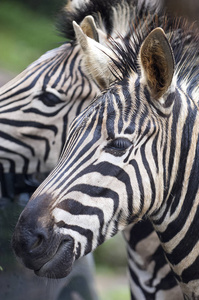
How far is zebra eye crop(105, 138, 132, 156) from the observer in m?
3.04

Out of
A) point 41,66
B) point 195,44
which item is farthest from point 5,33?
Answer: point 195,44

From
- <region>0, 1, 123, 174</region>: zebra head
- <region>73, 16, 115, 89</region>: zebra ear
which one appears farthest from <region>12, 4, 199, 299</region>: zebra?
<region>0, 1, 123, 174</region>: zebra head

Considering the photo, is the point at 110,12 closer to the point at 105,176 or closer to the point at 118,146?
the point at 118,146

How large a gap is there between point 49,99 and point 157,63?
201cm

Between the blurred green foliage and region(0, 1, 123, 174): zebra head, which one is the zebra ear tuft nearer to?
region(0, 1, 123, 174): zebra head

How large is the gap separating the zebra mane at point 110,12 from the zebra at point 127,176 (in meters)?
1.64

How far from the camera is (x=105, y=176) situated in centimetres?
301

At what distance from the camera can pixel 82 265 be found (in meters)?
5.67

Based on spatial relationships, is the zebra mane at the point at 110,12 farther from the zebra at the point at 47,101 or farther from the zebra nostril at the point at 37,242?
the zebra nostril at the point at 37,242

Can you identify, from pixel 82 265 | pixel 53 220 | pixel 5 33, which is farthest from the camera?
pixel 5 33

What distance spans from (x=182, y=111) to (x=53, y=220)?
104 cm

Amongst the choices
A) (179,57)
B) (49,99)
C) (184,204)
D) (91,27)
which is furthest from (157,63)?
(49,99)

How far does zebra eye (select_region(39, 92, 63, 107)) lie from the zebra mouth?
220 centimetres

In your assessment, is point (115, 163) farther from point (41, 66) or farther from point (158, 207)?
point (41, 66)
